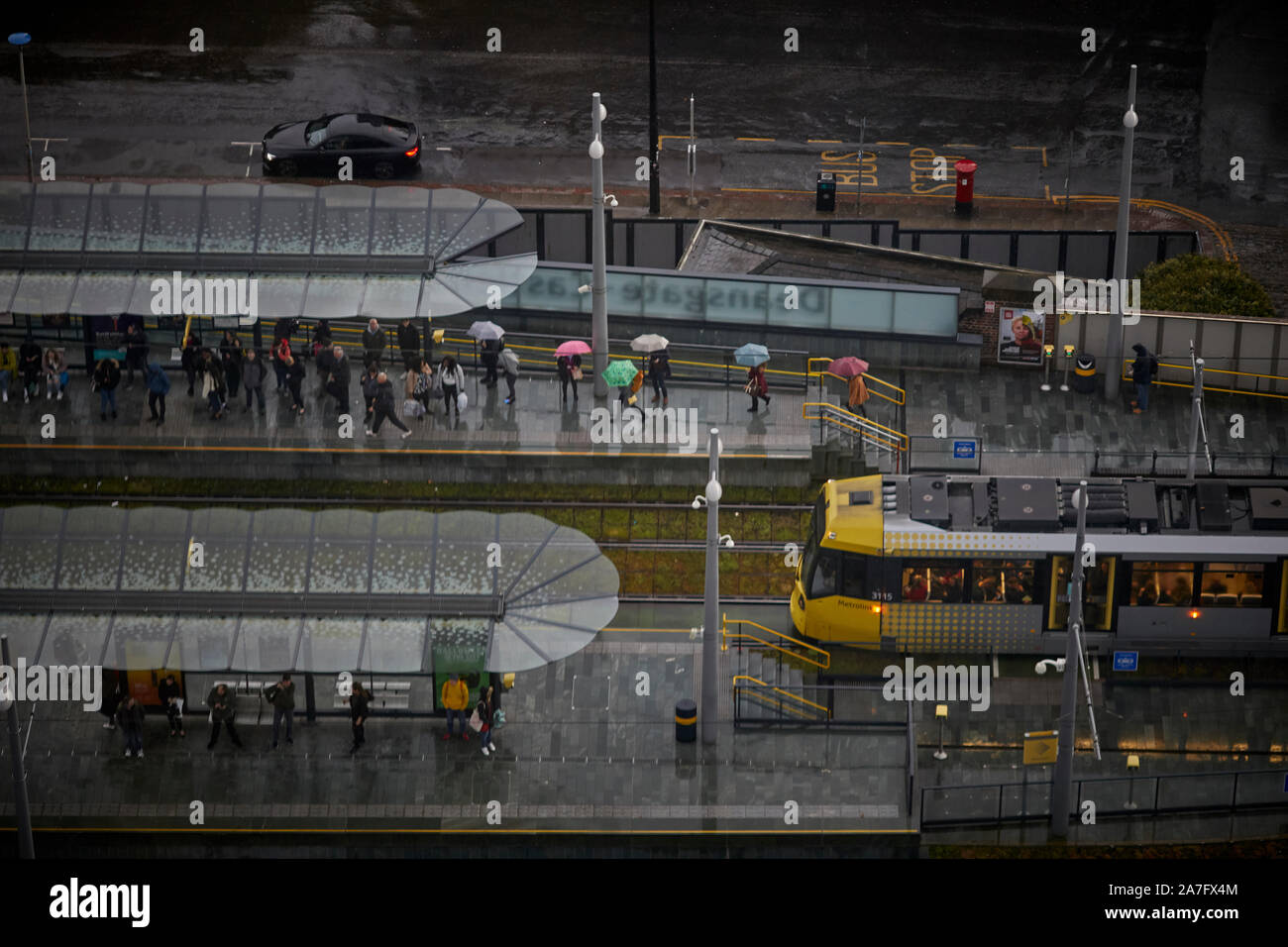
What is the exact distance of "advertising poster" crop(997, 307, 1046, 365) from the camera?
51.1m

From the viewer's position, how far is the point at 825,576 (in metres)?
42.6

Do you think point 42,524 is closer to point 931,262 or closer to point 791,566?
point 791,566

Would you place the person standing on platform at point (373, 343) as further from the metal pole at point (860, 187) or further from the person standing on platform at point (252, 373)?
the metal pole at point (860, 187)

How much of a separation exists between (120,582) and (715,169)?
2605 cm

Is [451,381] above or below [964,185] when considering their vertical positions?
below

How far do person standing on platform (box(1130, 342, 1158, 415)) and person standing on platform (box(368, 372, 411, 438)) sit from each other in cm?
1589

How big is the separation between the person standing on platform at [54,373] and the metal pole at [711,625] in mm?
16685

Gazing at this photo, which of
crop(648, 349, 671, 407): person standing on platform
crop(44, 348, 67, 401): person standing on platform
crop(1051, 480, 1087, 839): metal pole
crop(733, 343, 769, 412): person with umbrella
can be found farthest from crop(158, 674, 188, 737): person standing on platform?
crop(1051, 480, 1087, 839): metal pole

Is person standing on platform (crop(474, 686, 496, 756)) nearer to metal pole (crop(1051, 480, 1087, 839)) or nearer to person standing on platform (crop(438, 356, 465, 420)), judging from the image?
person standing on platform (crop(438, 356, 465, 420))

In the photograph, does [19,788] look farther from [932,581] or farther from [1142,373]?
[1142,373]

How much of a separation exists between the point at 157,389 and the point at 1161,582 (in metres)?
21.2

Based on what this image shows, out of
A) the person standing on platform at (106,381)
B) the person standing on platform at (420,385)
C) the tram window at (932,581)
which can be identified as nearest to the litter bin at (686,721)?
the tram window at (932,581)

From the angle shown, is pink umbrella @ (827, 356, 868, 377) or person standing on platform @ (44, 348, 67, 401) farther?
person standing on platform @ (44, 348, 67, 401)

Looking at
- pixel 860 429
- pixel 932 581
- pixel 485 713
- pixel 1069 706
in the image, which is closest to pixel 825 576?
pixel 932 581
